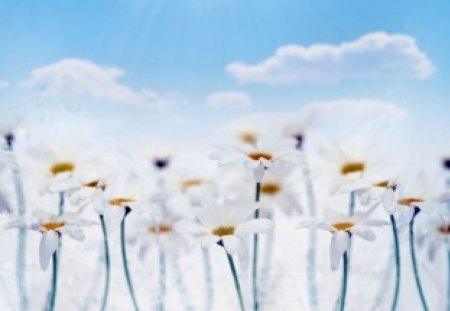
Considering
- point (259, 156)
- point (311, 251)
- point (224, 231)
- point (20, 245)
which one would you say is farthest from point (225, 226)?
point (20, 245)

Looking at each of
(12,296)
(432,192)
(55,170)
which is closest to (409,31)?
(432,192)

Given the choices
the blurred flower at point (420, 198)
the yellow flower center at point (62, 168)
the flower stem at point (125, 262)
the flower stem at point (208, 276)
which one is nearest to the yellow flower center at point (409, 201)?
the blurred flower at point (420, 198)

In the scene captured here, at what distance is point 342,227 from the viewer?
87 centimetres

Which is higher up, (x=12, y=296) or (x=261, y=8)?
(x=261, y=8)

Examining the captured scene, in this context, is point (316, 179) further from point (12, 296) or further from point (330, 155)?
point (12, 296)

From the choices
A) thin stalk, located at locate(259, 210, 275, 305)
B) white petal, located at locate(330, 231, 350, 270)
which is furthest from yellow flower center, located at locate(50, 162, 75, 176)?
white petal, located at locate(330, 231, 350, 270)

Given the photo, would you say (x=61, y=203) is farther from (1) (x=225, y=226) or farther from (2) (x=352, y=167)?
(2) (x=352, y=167)

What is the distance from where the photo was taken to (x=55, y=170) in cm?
100

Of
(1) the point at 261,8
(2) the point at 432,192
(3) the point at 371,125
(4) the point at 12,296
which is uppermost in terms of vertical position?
(1) the point at 261,8

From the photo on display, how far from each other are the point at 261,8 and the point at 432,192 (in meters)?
0.46

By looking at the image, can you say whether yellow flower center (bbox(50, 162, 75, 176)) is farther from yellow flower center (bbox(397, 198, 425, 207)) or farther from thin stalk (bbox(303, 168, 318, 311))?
yellow flower center (bbox(397, 198, 425, 207))

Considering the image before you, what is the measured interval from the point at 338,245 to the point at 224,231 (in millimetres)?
160

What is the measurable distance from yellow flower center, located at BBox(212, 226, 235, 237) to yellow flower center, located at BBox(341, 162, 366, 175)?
0.26 meters

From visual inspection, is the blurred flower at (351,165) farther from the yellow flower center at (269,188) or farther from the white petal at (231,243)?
the white petal at (231,243)
